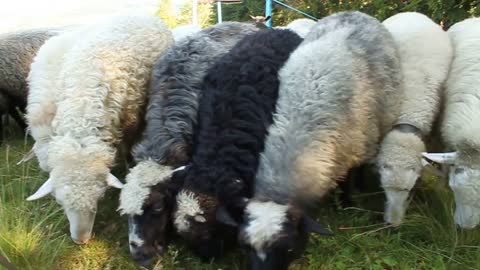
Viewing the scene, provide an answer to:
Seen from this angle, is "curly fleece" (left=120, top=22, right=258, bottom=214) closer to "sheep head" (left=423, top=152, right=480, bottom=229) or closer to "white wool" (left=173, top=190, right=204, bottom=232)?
"white wool" (left=173, top=190, right=204, bottom=232)

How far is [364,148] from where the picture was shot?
4.48m

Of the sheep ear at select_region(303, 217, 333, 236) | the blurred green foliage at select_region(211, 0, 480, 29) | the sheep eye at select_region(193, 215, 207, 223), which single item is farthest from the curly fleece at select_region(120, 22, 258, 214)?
the blurred green foliage at select_region(211, 0, 480, 29)

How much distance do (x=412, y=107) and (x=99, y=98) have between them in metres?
2.61

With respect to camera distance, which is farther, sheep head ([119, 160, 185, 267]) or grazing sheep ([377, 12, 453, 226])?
grazing sheep ([377, 12, 453, 226])

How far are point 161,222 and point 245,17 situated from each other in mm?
7821

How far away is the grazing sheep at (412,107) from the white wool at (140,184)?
173 cm

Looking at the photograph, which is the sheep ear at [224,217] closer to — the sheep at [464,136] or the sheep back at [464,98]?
the sheep at [464,136]

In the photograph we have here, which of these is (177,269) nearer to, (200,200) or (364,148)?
(200,200)

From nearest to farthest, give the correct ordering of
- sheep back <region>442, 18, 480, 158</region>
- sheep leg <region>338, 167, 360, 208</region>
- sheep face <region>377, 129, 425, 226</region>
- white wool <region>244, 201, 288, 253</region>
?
white wool <region>244, 201, 288, 253</region>, sheep back <region>442, 18, 480, 158</region>, sheep face <region>377, 129, 425, 226</region>, sheep leg <region>338, 167, 360, 208</region>

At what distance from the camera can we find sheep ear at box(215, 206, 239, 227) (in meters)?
3.93

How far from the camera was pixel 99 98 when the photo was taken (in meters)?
4.75

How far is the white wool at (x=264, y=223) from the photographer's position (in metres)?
3.67

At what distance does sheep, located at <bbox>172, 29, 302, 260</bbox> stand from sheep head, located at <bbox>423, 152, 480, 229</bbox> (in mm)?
1366

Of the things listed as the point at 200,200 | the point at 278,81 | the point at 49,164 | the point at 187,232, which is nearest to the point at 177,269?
the point at 187,232
